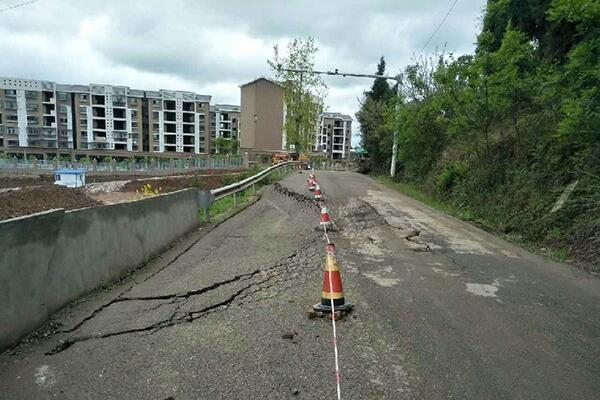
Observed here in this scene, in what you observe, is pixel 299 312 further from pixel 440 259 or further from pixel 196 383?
pixel 440 259

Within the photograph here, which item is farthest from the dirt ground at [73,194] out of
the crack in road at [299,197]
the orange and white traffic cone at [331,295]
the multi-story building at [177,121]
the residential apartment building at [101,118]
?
the multi-story building at [177,121]

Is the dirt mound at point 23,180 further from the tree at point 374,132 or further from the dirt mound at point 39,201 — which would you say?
the tree at point 374,132

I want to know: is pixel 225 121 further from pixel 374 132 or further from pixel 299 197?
pixel 299 197

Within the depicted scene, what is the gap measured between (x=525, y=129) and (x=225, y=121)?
122924 mm

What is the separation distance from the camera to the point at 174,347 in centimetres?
389

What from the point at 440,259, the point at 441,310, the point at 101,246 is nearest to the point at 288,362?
the point at 441,310

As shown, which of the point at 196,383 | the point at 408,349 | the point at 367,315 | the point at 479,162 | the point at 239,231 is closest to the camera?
the point at 196,383

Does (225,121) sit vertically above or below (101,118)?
above

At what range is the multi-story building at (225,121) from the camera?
129 metres

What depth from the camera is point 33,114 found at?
97000mm

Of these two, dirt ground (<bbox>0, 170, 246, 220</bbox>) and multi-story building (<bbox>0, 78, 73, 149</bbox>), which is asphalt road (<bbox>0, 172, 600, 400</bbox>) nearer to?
dirt ground (<bbox>0, 170, 246, 220</bbox>)

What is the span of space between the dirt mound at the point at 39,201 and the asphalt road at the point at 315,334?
821 inches

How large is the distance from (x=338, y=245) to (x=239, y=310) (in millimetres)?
3623

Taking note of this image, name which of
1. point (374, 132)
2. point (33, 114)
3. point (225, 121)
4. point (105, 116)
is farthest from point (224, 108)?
point (374, 132)
